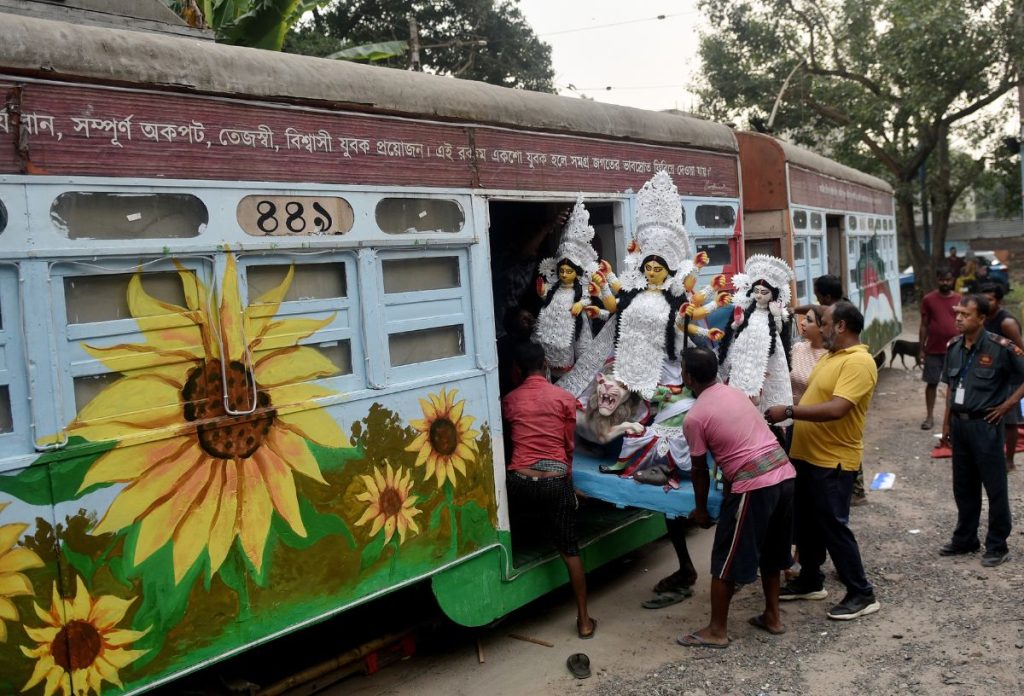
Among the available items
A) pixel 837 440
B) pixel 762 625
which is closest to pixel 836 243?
pixel 837 440

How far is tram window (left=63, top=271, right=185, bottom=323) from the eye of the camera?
2838mm

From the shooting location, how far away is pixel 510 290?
5.86 m

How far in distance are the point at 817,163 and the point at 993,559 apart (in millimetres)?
4947

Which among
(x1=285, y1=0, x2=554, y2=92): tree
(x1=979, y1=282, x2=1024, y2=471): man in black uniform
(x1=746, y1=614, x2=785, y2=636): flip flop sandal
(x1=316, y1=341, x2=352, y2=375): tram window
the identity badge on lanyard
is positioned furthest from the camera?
(x1=285, y1=0, x2=554, y2=92): tree

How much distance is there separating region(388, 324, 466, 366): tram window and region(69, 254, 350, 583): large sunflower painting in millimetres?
419

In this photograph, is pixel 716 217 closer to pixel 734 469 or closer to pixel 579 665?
pixel 734 469

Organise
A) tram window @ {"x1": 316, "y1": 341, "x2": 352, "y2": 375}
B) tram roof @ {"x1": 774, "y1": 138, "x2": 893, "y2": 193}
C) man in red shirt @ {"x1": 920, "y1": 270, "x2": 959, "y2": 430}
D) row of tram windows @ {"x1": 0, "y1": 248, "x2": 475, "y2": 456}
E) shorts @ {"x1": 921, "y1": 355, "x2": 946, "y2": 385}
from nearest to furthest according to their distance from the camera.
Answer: row of tram windows @ {"x1": 0, "y1": 248, "x2": 475, "y2": 456} < tram window @ {"x1": 316, "y1": 341, "x2": 352, "y2": 375} < tram roof @ {"x1": 774, "y1": 138, "x2": 893, "y2": 193} < man in red shirt @ {"x1": 920, "y1": 270, "x2": 959, "y2": 430} < shorts @ {"x1": 921, "y1": 355, "x2": 946, "y2": 385}

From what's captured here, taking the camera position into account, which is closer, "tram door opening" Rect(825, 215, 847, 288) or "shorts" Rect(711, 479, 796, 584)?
"shorts" Rect(711, 479, 796, 584)

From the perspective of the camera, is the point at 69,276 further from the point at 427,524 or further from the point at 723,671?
the point at 723,671

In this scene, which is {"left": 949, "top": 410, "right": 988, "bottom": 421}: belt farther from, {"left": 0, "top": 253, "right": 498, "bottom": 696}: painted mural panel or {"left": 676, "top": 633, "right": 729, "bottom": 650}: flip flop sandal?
{"left": 0, "top": 253, "right": 498, "bottom": 696}: painted mural panel

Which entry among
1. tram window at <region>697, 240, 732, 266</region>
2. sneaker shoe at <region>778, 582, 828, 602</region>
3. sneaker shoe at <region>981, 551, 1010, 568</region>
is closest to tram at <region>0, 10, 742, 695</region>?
sneaker shoe at <region>778, 582, 828, 602</region>

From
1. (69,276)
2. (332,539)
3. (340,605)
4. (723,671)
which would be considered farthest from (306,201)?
(723,671)

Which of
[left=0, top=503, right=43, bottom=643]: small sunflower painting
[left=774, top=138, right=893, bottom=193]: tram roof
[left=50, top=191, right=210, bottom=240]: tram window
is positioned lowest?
[left=0, top=503, right=43, bottom=643]: small sunflower painting

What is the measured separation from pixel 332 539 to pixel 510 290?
2716 millimetres
